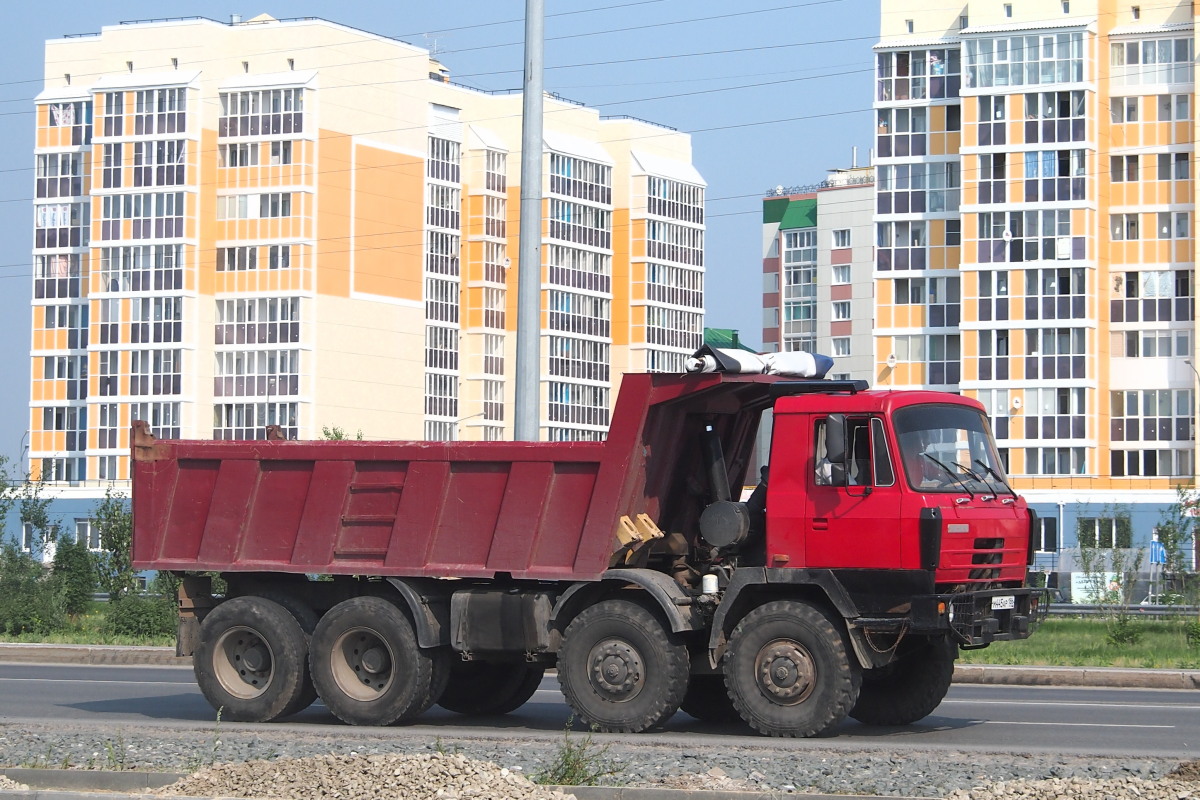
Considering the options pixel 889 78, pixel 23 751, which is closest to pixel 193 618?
pixel 23 751

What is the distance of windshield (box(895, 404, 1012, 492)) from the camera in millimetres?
14867

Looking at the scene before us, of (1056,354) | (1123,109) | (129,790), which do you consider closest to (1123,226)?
(1123,109)

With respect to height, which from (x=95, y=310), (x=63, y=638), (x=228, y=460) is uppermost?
(x=95, y=310)

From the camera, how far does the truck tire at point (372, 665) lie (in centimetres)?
1585

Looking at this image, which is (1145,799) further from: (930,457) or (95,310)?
(95,310)

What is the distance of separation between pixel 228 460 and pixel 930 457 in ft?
22.0

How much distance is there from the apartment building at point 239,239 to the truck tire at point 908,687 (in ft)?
245

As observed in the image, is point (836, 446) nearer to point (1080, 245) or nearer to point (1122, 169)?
point (1080, 245)

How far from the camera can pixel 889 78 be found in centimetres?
8031

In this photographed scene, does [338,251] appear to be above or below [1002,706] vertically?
above

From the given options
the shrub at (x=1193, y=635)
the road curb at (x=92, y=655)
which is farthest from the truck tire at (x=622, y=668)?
the shrub at (x=1193, y=635)

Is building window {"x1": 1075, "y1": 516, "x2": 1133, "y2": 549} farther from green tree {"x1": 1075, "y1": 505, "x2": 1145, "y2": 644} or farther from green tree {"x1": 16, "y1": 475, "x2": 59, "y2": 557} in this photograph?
green tree {"x1": 16, "y1": 475, "x2": 59, "y2": 557}

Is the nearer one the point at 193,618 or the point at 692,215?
the point at 193,618

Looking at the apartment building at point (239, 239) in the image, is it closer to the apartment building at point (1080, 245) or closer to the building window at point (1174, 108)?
the apartment building at point (1080, 245)
